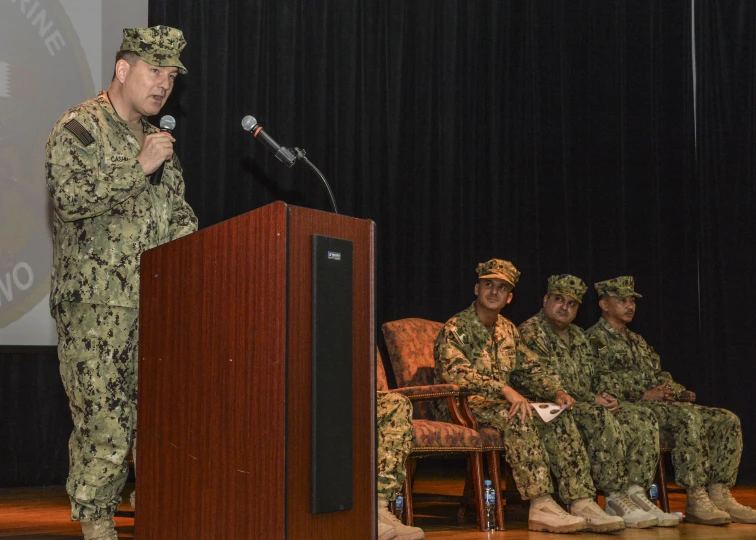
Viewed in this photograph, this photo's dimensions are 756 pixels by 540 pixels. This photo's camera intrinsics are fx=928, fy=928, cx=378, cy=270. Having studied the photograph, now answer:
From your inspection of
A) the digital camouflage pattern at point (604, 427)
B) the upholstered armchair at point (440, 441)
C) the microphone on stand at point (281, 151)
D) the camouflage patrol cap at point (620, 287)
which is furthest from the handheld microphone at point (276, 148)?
the camouflage patrol cap at point (620, 287)

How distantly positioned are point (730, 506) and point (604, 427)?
0.79 metres

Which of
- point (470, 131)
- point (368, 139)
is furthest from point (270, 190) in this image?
point (470, 131)

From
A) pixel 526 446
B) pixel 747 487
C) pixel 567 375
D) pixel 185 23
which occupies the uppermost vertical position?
pixel 185 23

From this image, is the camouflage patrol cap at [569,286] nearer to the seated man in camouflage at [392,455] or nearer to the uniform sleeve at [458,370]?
the uniform sleeve at [458,370]

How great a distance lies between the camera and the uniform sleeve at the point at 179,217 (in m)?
2.61

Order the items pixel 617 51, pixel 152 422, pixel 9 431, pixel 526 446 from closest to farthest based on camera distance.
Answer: pixel 152 422 < pixel 526 446 < pixel 9 431 < pixel 617 51

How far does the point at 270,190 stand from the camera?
17.3ft

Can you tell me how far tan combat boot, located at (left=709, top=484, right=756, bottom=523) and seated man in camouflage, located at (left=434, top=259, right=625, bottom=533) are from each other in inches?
32.7

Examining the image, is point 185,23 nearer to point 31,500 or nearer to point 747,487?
point 31,500

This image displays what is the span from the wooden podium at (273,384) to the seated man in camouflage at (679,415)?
3.05 metres

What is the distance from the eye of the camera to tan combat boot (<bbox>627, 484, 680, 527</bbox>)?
13.3 ft

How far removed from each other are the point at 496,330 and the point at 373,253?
2629mm

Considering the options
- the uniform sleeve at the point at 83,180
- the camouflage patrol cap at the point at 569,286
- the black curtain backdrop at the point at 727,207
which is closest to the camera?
the uniform sleeve at the point at 83,180

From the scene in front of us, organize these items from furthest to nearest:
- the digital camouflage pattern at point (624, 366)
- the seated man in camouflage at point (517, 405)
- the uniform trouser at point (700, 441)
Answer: the digital camouflage pattern at point (624, 366)
the uniform trouser at point (700, 441)
the seated man in camouflage at point (517, 405)
